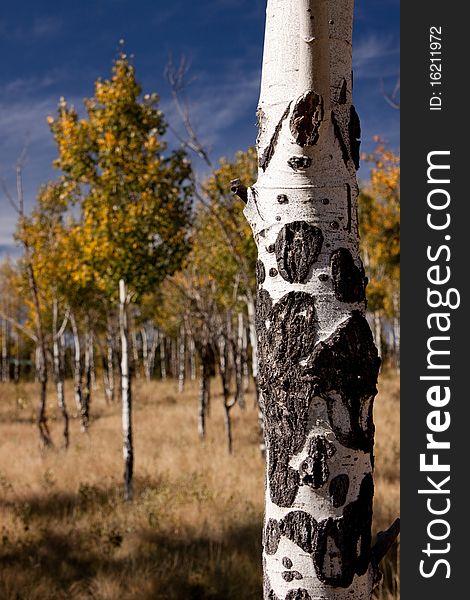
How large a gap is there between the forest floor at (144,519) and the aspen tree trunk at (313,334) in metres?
3.21

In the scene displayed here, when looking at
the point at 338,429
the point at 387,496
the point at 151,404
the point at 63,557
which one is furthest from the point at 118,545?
the point at 151,404

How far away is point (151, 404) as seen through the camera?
911 inches

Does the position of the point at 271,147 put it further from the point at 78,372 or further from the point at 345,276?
the point at 78,372

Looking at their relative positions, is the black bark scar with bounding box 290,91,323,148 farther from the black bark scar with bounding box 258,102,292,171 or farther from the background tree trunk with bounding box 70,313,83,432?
the background tree trunk with bounding box 70,313,83,432

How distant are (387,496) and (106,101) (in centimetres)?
760

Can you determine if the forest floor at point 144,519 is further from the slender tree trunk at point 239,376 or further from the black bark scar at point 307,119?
the black bark scar at point 307,119

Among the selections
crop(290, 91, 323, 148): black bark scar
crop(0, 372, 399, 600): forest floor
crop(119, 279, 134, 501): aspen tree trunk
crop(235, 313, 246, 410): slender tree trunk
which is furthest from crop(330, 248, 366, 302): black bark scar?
crop(235, 313, 246, 410): slender tree trunk

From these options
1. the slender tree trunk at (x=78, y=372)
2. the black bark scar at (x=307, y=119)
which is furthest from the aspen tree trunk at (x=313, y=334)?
the slender tree trunk at (x=78, y=372)

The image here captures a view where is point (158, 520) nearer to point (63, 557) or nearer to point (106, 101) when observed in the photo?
point (63, 557)

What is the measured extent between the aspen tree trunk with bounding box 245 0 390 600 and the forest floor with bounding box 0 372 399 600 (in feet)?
10.5

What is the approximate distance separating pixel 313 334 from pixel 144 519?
7.03m

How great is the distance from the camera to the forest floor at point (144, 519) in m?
5.76

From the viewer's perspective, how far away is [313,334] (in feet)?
4.68

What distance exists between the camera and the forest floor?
227 inches
